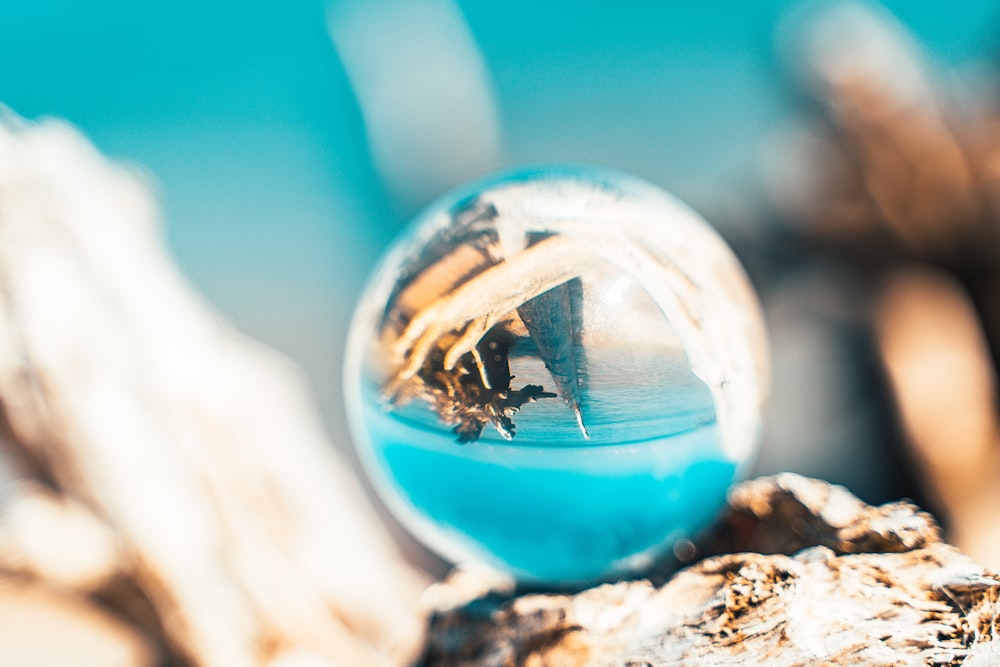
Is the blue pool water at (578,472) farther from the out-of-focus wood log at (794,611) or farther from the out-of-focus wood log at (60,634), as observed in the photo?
the out-of-focus wood log at (60,634)

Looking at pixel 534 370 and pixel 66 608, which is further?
pixel 66 608

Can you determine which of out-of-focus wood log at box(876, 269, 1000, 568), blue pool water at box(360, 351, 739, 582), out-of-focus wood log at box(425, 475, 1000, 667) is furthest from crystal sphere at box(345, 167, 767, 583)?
out-of-focus wood log at box(876, 269, 1000, 568)

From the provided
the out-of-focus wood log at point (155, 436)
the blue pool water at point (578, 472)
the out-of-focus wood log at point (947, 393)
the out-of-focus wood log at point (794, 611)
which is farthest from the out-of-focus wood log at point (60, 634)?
the out-of-focus wood log at point (947, 393)

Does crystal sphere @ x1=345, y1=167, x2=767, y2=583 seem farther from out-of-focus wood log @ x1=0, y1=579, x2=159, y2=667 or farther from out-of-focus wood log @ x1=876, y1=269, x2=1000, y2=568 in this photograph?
out-of-focus wood log @ x1=876, y1=269, x2=1000, y2=568

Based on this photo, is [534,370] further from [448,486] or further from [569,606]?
[569,606]

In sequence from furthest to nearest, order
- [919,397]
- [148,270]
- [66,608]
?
[919,397]
[148,270]
[66,608]

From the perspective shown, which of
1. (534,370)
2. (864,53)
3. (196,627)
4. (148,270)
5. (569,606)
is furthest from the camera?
(864,53)

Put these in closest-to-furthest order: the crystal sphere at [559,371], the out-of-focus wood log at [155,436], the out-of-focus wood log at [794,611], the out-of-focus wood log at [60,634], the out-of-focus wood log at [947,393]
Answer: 1. the out-of-focus wood log at [794,611]
2. the crystal sphere at [559,371]
3. the out-of-focus wood log at [155,436]
4. the out-of-focus wood log at [60,634]
5. the out-of-focus wood log at [947,393]

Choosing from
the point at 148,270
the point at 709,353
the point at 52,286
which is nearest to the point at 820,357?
the point at 709,353
